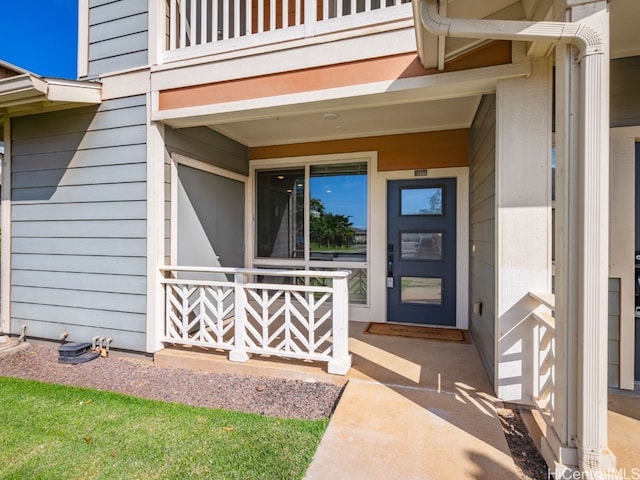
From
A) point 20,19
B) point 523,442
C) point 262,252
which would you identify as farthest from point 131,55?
point 20,19

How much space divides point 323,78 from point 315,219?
222 cm

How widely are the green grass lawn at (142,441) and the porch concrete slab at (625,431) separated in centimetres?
162

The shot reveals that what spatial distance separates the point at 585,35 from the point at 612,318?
2037mm

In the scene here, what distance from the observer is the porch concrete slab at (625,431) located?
1.71 metres

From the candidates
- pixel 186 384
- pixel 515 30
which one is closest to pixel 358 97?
pixel 515 30

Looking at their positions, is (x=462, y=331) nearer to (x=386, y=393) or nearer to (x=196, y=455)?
(x=386, y=393)

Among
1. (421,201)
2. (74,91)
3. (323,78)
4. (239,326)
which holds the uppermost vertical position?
(74,91)

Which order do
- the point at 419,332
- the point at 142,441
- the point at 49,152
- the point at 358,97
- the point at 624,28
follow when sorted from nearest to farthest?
the point at 142,441, the point at 624,28, the point at 358,97, the point at 49,152, the point at 419,332

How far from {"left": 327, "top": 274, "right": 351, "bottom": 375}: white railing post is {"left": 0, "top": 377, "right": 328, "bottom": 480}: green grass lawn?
2.03 feet

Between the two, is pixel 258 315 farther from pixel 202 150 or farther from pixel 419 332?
pixel 202 150

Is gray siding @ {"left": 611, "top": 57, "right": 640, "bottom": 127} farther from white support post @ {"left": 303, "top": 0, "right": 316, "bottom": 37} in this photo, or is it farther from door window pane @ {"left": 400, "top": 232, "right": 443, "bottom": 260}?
white support post @ {"left": 303, "top": 0, "right": 316, "bottom": 37}

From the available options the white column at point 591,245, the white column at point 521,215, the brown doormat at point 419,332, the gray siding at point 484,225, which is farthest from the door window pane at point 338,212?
the white column at point 591,245

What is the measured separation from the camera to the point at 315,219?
470 cm

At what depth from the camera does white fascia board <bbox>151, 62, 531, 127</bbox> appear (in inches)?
92.9
